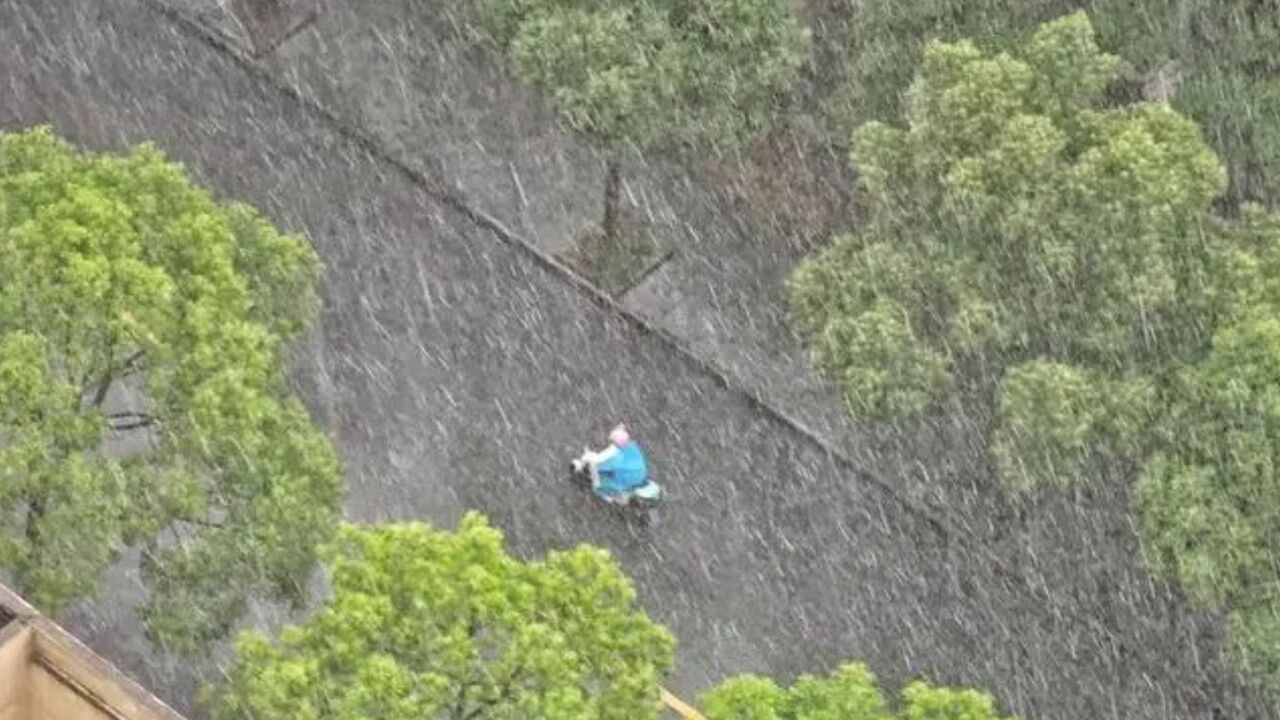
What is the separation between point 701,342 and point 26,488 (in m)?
11.6

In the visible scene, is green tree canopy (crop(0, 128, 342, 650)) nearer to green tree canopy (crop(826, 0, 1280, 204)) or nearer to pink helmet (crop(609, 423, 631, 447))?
pink helmet (crop(609, 423, 631, 447))

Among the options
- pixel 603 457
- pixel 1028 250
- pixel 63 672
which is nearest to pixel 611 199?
pixel 603 457

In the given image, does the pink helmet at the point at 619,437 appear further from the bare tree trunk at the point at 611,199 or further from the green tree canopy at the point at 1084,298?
the green tree canopy at the point at 1084,298

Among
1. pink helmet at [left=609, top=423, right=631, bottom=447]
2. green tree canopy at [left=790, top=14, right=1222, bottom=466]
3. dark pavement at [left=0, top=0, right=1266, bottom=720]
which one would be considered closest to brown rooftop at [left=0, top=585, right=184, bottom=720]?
dark pavement at [left=0, top=0, right=1266, bottom=720]

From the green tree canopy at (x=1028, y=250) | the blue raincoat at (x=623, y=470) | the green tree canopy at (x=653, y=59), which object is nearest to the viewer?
the green tree canopy at (x=1028, y=250)

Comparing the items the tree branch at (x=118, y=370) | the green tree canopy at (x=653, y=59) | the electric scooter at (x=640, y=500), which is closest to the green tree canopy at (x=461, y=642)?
the tree branch at (x=118, y=370)

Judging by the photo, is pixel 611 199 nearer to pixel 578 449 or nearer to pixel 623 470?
pixel 578 449

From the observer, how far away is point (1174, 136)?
23.5 metres

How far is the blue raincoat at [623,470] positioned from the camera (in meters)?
29.5

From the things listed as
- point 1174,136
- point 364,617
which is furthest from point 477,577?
point 1174,136

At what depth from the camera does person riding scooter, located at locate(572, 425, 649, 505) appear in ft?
96.7

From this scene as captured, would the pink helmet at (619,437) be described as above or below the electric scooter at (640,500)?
above

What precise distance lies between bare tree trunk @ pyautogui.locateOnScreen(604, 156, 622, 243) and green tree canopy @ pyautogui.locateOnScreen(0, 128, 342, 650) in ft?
29.4

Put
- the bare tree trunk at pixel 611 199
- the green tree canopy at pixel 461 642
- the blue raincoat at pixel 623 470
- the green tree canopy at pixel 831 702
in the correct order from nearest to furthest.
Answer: the green tree canopy at pixel 461 642 → the green tree canopy at pixel 831 702 → the blue raincoat at pixel 623 470 → the bare tree trunk at pixel 611 199
